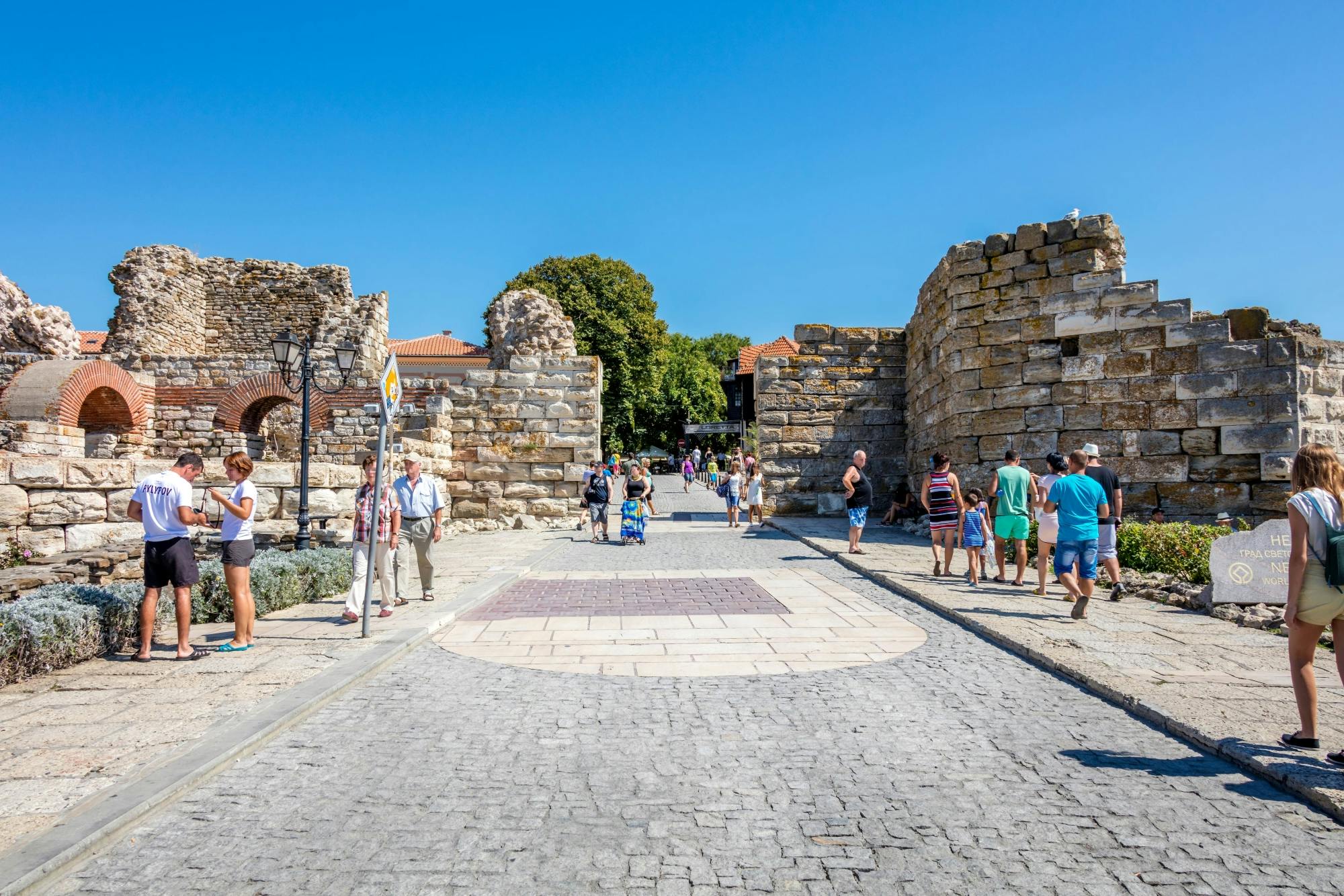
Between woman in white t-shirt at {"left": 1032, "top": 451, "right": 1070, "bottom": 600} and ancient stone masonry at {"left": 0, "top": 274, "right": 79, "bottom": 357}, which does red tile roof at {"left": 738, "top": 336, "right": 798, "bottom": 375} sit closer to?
ancient stone masonry at {"left": 0, "top": 274, "right": 79, "bottom": 357}

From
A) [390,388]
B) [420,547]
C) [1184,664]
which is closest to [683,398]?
[420,547]

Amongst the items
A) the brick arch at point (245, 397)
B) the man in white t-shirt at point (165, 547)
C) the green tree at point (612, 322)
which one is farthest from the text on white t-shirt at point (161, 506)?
the green tree at point (612, 322)

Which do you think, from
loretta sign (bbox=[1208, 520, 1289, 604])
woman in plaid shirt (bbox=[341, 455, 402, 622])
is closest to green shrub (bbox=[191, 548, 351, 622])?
woman in plaid shirt (bbox=[341, 455, 402, 622])

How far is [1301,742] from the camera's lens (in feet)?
12.0

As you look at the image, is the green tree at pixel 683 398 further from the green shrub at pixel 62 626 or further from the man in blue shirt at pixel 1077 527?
the green shrub at pixel 62 626

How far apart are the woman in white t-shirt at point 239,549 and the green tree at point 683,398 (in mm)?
40245

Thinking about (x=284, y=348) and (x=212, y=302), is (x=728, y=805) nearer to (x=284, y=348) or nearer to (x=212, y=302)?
(x=284, y=348)

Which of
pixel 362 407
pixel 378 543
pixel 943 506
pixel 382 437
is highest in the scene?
pixel 362 407

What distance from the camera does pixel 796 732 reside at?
4.14m

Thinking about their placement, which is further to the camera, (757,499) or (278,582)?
(757,499)

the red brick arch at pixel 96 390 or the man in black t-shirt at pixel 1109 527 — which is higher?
the red brick arch at pixel 96 390

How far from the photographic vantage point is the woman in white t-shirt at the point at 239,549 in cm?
588

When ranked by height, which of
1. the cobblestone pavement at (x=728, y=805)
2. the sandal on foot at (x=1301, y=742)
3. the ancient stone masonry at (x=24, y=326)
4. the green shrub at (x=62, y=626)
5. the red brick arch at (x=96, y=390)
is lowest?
the cobblestone pavement at (x=728, y=805)

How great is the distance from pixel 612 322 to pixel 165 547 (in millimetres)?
34953
